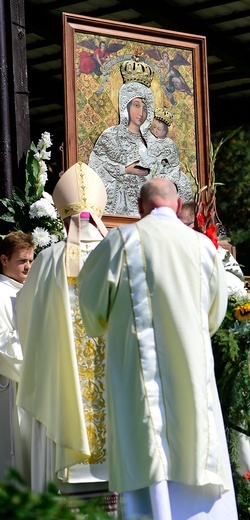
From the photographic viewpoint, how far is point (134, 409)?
551 cm

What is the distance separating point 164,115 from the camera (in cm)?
935

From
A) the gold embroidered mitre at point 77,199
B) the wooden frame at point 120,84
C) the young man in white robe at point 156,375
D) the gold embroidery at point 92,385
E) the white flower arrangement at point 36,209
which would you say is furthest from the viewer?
the wooden frame at point 120,84

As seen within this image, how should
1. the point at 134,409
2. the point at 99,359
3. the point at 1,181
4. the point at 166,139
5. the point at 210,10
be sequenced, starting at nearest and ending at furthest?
the point at 134,409 → the point at 99,359 → the point at 1,181 → the point at 166,139 → the point at 210,10

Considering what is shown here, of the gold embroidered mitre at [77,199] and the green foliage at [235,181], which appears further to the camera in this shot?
the green foliage at [235,181]

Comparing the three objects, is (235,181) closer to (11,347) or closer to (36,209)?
(36,209)

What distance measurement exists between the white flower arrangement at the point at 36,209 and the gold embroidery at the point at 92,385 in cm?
154

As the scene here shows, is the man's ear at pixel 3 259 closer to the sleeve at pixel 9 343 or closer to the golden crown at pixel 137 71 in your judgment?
the sleeve at pixel 9 343

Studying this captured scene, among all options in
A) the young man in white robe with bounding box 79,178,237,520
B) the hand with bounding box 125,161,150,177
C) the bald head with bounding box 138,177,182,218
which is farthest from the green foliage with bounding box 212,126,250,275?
the young man in white robe with bounding box 79,178,237,520

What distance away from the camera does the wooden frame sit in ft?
28.7

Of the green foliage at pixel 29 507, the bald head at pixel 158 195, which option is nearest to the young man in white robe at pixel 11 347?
the bald head at pixel 158 195

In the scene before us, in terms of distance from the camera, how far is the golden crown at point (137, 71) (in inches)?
361

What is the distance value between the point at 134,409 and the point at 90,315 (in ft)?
1.59

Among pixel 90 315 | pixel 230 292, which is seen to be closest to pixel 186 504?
pixel 90 315

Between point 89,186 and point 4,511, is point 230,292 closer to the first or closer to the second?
point 89,186
